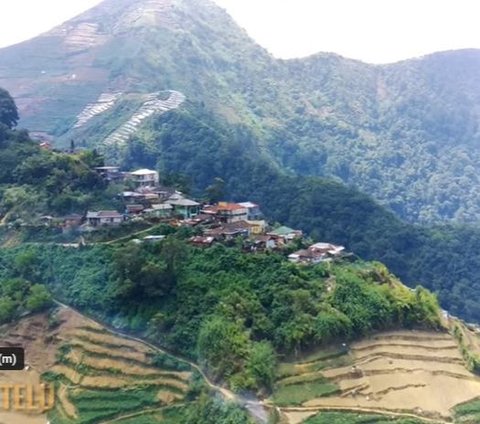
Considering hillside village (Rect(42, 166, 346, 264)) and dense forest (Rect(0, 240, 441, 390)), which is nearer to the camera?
dense forest (Rect(0, 240, 441, 390))

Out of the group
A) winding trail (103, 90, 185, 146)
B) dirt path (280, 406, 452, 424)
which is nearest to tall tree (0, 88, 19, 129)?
winding trail (103, 90, 185, 146)

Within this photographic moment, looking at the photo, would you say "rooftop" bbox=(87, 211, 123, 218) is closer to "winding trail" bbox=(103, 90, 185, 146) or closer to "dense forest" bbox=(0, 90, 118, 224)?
"dense forest" bbox=(0, 90, 118, 224)

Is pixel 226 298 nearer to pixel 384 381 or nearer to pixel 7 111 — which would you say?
pixel 384 381

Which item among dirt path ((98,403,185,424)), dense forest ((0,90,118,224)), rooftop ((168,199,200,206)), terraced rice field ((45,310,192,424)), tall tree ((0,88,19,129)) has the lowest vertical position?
dirt path ((98,403,185,424))

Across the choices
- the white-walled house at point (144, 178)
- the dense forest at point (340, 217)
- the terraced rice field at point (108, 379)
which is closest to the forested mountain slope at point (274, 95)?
the dense forest at point (340, 217)

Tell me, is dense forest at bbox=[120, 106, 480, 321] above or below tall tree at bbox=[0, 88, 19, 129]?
below

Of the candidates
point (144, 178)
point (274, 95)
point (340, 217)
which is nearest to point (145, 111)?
point (340, 217)
